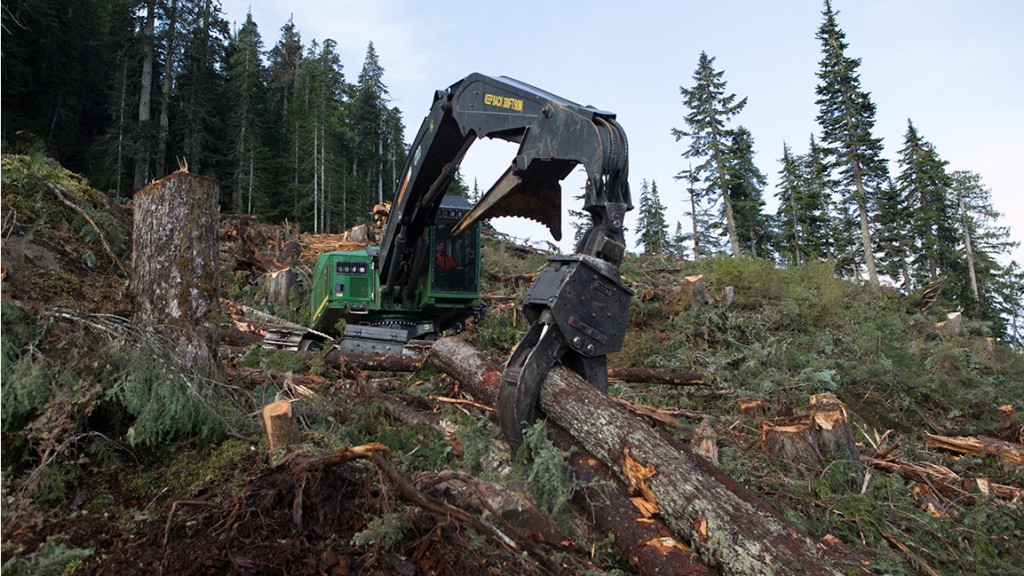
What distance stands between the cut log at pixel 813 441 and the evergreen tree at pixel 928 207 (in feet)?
97.7

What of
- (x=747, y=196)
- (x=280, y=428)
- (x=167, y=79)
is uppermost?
(x=167, y=79)

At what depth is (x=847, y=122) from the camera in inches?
1018

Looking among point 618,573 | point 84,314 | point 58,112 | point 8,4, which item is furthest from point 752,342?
point 58,112

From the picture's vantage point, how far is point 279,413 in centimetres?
331

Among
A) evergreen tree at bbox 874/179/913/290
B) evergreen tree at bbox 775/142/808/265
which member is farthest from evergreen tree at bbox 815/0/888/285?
evergreen tree at bbox 775/142/808/265

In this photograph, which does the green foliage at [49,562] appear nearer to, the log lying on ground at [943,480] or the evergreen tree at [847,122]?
the log lying on ground at [943,480]

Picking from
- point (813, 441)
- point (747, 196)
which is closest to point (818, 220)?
point (747, 196)

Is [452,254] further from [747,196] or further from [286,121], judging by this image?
[286,121]

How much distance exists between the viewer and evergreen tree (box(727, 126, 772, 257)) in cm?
2934

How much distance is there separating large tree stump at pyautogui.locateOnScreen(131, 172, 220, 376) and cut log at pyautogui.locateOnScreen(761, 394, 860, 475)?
4.37 m

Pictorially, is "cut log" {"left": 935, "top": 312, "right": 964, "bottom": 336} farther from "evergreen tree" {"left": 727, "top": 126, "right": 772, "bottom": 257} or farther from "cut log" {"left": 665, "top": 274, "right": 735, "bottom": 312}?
"evergreen tree" {"left": 727, "top": 126, "right": 772, "bottom": 257}

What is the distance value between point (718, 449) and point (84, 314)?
15.4 feet

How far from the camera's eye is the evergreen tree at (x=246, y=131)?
35219mm

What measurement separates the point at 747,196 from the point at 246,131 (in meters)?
30.2
